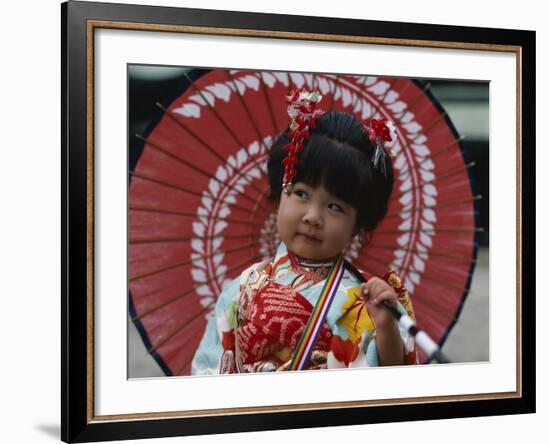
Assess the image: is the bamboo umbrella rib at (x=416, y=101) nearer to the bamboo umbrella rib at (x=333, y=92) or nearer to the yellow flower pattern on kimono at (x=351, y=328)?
the bamboo umbrella rib at (x=333, y=92)

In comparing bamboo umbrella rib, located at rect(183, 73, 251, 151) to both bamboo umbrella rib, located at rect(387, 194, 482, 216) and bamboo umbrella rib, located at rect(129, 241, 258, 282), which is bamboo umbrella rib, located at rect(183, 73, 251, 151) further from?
bamboo umbrella rib, located at rect(387, 194, 482, 216)

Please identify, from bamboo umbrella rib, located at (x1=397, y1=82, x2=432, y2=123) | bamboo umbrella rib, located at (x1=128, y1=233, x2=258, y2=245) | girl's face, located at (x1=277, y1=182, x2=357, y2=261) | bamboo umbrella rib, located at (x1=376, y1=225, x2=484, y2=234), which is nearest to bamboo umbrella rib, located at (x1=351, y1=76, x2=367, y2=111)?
bamboo umbrella rib, located at (x1=397, y1=82, x2=432, y2=123)

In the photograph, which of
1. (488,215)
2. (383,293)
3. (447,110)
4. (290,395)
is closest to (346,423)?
(290,395)

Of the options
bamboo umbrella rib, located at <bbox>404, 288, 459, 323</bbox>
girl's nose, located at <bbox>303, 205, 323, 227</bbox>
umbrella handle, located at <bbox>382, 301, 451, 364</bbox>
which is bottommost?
umbrella handle, located at <bbox>382, 301, 451, 364</bbox>

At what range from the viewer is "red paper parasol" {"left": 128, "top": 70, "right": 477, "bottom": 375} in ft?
8.17

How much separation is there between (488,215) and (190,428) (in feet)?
3.33

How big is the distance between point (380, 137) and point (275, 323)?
572mm

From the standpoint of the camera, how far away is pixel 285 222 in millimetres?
2588

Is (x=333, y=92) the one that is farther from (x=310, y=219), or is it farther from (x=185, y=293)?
(x=185, y=293)

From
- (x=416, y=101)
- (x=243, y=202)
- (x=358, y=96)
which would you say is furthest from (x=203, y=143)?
(x=416, y=101)

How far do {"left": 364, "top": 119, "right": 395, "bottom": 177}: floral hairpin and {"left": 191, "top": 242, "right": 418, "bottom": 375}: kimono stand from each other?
0.31 meters

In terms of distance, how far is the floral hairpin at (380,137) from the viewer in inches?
104

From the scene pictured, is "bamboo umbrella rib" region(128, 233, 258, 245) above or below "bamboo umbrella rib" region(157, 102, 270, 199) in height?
below

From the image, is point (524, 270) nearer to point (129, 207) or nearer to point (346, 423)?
point (346, 423)
